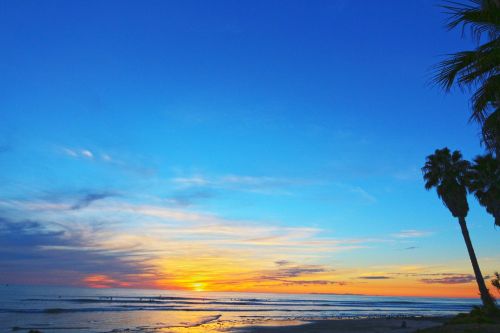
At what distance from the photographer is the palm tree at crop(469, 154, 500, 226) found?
3603cm

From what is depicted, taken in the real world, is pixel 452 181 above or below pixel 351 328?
above

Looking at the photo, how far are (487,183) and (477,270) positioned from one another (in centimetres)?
782

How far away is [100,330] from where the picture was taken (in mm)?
39719

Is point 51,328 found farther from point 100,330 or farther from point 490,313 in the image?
point 490,313

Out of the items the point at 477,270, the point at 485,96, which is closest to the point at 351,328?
the point at 477,270

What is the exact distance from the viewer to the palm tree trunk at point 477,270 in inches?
1354

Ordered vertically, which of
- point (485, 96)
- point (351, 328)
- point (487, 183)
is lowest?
point (351, 328)

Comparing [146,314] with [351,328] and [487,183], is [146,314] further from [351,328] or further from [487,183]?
[487,183]

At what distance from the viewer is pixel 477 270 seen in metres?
35.3

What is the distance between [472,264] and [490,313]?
5.88 meters

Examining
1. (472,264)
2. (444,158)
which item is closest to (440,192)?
(444,158)

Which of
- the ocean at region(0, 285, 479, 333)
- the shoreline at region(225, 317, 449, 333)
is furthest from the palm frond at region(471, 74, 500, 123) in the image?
the ocean at region(0, 285, 479, 333)

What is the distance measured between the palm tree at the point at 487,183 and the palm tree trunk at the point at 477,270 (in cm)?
253

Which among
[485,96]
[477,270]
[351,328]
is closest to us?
[485,96]
